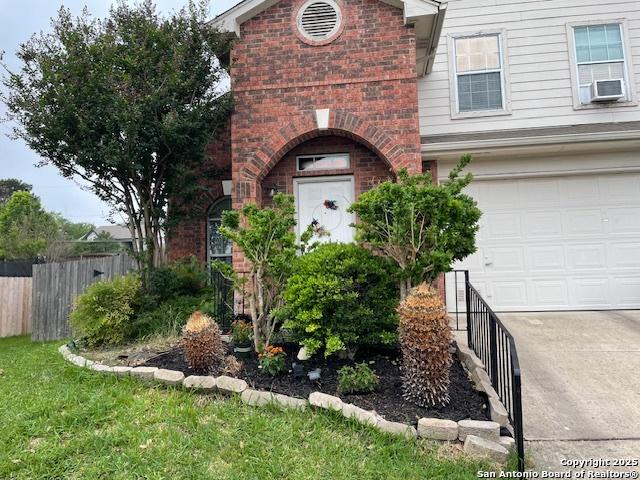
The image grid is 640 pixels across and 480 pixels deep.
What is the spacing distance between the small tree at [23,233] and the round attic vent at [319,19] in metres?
15.3

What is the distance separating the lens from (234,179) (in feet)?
20.9

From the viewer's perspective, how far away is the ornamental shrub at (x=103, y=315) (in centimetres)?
515

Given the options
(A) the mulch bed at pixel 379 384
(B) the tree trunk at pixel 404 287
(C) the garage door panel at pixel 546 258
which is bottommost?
(A) the mulch bed at pixel 379 384

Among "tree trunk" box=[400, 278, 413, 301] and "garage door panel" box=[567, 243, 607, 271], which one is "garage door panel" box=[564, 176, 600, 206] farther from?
"tree trunk" box=[400, 278, 413, 301]

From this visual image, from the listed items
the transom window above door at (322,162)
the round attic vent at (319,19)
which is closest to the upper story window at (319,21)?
the round attic vent at (319,19)

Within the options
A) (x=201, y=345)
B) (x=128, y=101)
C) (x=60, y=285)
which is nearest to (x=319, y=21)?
(x=128, y=101)

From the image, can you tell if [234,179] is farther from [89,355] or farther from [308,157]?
[89,355]

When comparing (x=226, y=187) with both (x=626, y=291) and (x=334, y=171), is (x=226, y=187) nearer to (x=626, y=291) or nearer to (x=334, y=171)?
(x=334, y=171)

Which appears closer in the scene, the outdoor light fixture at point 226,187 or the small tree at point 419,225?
the small tree at point 419,225

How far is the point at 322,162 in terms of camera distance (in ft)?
22.4

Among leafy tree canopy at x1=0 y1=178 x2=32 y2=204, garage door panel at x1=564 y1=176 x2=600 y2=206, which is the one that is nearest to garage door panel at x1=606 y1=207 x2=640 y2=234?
garage door panel at x1=564 y1=176 x2=600 y2=206

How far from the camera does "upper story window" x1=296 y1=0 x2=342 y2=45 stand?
6.35 metres

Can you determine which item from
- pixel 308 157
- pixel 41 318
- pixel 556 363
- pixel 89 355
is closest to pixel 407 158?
pixel 308 157

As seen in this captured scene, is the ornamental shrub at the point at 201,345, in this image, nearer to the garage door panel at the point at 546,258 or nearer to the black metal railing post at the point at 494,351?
the black metal railing post at the point at 494,351
